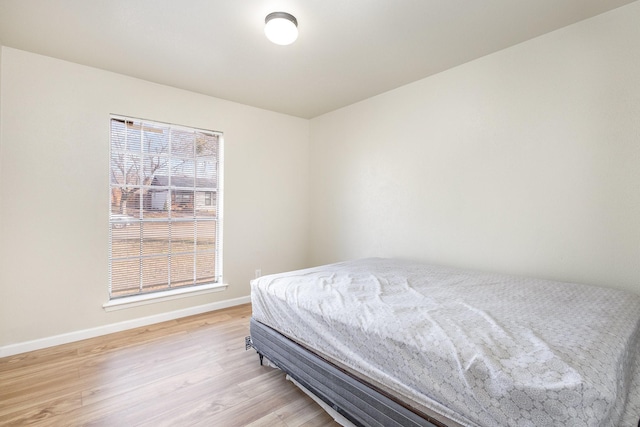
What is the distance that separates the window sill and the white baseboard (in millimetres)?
153

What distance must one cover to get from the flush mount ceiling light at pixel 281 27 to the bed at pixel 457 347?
172cm

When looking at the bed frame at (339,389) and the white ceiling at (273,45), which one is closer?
the bed frame at (339,389)

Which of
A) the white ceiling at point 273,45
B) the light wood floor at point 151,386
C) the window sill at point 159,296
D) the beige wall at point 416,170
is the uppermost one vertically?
the white ceiling at point 273,45

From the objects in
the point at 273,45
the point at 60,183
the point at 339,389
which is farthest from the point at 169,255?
the point at 339,389

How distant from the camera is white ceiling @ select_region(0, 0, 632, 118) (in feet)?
6.24

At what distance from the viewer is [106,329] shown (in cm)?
283

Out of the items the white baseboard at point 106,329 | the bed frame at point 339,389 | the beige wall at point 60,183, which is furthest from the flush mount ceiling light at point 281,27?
the white baseboard at point 106,329

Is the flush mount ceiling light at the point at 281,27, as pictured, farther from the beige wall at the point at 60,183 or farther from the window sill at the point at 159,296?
the window sill at the point at 159,296

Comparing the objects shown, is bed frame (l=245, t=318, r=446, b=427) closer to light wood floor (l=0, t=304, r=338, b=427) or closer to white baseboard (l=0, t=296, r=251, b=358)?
light wood floor (l=0, t=304, r=338, b=427)

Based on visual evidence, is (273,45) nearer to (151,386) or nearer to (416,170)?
(416,170)

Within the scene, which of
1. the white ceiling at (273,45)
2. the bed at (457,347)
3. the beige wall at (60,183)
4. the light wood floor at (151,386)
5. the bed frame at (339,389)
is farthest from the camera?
the beige wall at (60,183)

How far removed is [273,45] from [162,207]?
205cm

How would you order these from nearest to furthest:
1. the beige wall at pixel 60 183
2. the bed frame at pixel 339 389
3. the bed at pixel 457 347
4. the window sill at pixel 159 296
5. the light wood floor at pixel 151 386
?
1. the bed at pixel 457 347
2. the bed frame at pixel 339 389
3. the light wood floor at pixel 151 386
4. the beige wall at pixel 60 183
5. the window sill at pixel 159 296

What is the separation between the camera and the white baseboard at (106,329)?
8.07 feet
